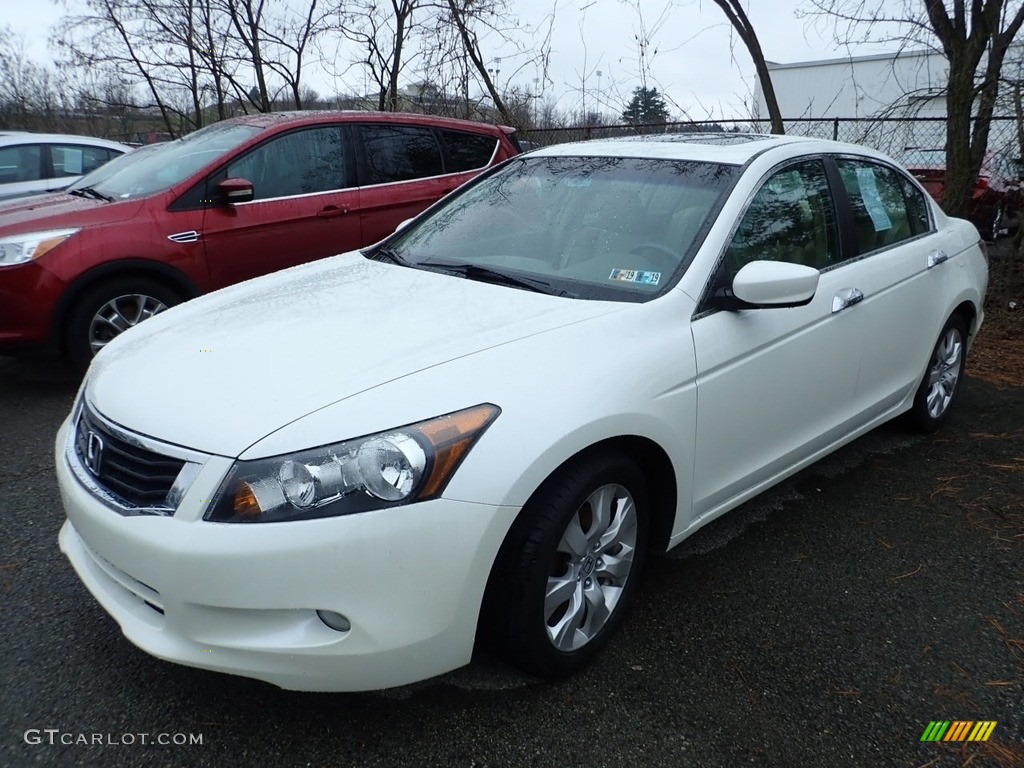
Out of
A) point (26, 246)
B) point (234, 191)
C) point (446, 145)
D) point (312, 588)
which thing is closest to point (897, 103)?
point (446, 145)

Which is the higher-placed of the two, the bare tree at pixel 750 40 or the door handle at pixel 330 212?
the bare tree at pixel 750 40

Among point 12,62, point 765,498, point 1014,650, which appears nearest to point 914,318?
point 765,498

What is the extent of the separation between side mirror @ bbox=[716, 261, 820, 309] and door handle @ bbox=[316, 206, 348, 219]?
147 inches

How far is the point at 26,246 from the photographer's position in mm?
4672

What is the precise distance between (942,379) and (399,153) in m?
4.08

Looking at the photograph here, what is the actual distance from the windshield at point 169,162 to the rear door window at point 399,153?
840 mm

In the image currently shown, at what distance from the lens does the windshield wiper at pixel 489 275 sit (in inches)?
111

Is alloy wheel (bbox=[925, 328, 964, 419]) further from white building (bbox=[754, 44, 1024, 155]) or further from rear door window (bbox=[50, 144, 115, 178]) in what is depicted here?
rear door window (bbox=[50, 144, 115, 178])

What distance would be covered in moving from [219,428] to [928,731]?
6.96ft

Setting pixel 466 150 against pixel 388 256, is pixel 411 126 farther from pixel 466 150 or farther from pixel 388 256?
pixel 388 256

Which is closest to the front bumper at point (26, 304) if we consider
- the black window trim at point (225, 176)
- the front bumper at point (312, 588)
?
the black window trim at point (225, 176)

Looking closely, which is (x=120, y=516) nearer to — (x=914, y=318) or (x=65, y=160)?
(x=914, y=318)

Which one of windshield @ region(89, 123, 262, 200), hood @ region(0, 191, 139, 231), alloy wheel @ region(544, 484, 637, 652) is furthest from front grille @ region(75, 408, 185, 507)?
windshield @ region(89, 123, 262, 200)

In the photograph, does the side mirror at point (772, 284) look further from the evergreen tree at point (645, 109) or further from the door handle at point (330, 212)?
the evergreen tree at point (645, 109)
